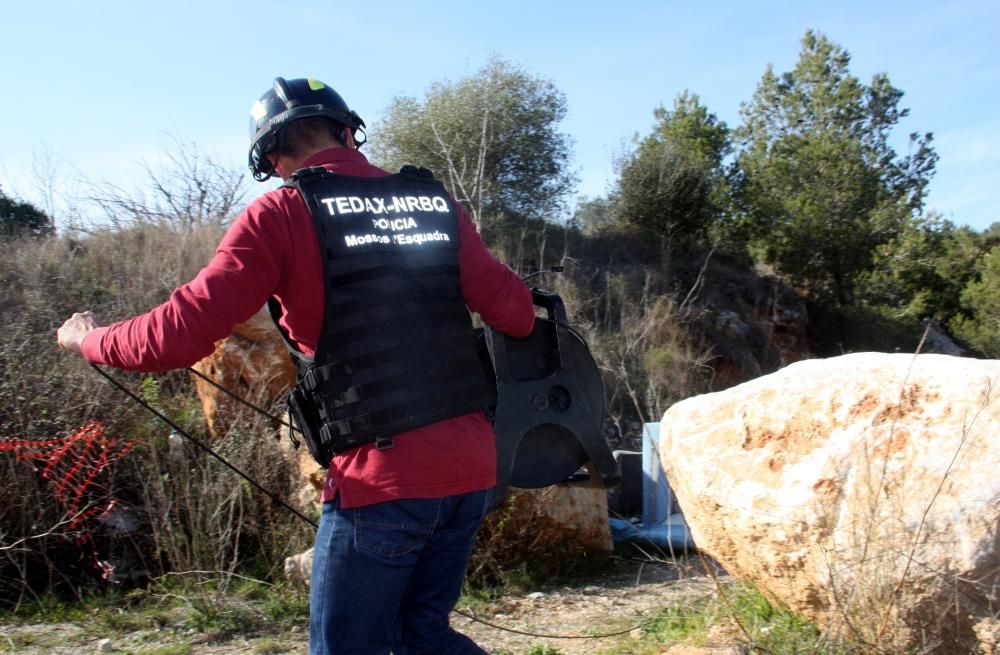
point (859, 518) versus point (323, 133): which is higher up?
point (323, 133)

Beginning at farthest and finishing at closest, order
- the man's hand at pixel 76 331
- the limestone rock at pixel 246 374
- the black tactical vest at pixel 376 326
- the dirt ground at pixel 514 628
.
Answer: the limestone rock at pixel 246 374, the dirt ground at pixel 514 628, the man's hand at pixel 76 331, the black tactical vest at pixel 376 326

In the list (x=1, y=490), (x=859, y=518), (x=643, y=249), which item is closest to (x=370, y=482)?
(x=859, y=518)

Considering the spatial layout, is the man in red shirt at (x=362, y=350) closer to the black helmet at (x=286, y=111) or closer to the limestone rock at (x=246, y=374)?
the black helmet at (x=286, y=111)

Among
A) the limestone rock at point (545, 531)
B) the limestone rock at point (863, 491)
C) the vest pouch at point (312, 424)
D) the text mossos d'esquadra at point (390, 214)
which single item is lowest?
the limestone rock at point (545, 531)

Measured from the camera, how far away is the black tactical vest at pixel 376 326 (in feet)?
7.12

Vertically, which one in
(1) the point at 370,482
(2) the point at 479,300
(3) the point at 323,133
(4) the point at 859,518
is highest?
(3) the point at 323,133

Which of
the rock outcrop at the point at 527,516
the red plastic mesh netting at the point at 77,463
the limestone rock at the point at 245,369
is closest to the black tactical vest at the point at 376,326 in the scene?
the rock outcrop at the point at 527,516

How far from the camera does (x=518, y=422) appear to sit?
2.72 meters

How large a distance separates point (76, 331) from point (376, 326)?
87 centimetres

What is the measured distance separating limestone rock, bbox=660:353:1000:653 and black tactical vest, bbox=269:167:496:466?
1.47 metres

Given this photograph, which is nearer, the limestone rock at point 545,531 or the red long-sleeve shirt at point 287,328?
the red long-sleeve shirt at point 287,328

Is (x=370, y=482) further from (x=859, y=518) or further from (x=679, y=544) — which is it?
(x=679, y=544)

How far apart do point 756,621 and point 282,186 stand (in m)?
2.51

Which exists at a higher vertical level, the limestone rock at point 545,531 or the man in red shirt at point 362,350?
the man in red shirt at point 362,350
